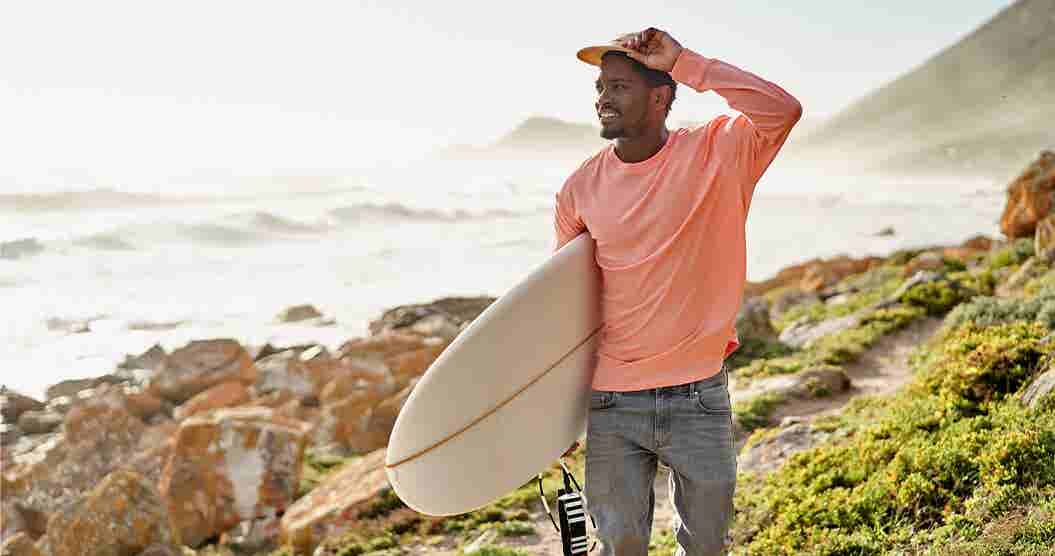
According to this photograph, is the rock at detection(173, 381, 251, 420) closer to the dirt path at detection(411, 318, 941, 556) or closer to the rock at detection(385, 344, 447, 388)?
the rock at detection(385, 344, 447, 388)

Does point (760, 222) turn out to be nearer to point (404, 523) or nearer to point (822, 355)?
point (822, 355)

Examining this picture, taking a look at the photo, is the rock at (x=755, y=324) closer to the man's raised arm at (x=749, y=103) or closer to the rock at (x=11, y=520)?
the rock at (x=11, y=520)

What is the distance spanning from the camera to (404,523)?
19.4 ft

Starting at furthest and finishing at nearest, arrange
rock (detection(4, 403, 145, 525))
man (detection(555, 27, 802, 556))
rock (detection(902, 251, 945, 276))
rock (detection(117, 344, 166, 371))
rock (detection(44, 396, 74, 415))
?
rock (detection(117, 344, 166, 371)) → rock (detection(44, 396, 74, 415)) → rock (detection(902, 251, 945, 276)) → rock (detection(4, 403, 145, 525)) → man (detection(555, 27, 802, 556))

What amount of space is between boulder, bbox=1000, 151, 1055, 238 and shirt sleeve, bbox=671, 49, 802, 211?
33.3 feet

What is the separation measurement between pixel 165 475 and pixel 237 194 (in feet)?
185

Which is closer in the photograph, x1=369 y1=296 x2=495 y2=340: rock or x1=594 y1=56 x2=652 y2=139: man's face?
x1=594 y1=56 x2=652 y2=139: man's face

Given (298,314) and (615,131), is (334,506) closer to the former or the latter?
(615,131)

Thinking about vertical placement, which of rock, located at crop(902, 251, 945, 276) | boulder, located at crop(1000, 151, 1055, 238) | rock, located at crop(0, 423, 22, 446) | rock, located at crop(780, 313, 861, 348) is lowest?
rock, located at crop(0, 423, 22, 446)

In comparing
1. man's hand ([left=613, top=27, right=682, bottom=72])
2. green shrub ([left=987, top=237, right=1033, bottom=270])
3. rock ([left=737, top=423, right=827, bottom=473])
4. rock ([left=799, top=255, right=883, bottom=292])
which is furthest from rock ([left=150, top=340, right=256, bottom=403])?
man's hand ([left=613, top=27, right=682, bottom=72])

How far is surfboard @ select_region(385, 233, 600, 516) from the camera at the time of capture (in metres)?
3.17

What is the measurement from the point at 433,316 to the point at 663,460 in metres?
14.5

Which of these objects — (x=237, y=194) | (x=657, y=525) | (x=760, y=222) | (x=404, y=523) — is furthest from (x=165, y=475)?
(x=237, y=194)

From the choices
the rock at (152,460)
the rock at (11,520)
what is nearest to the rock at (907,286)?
the rock at (152,460)
